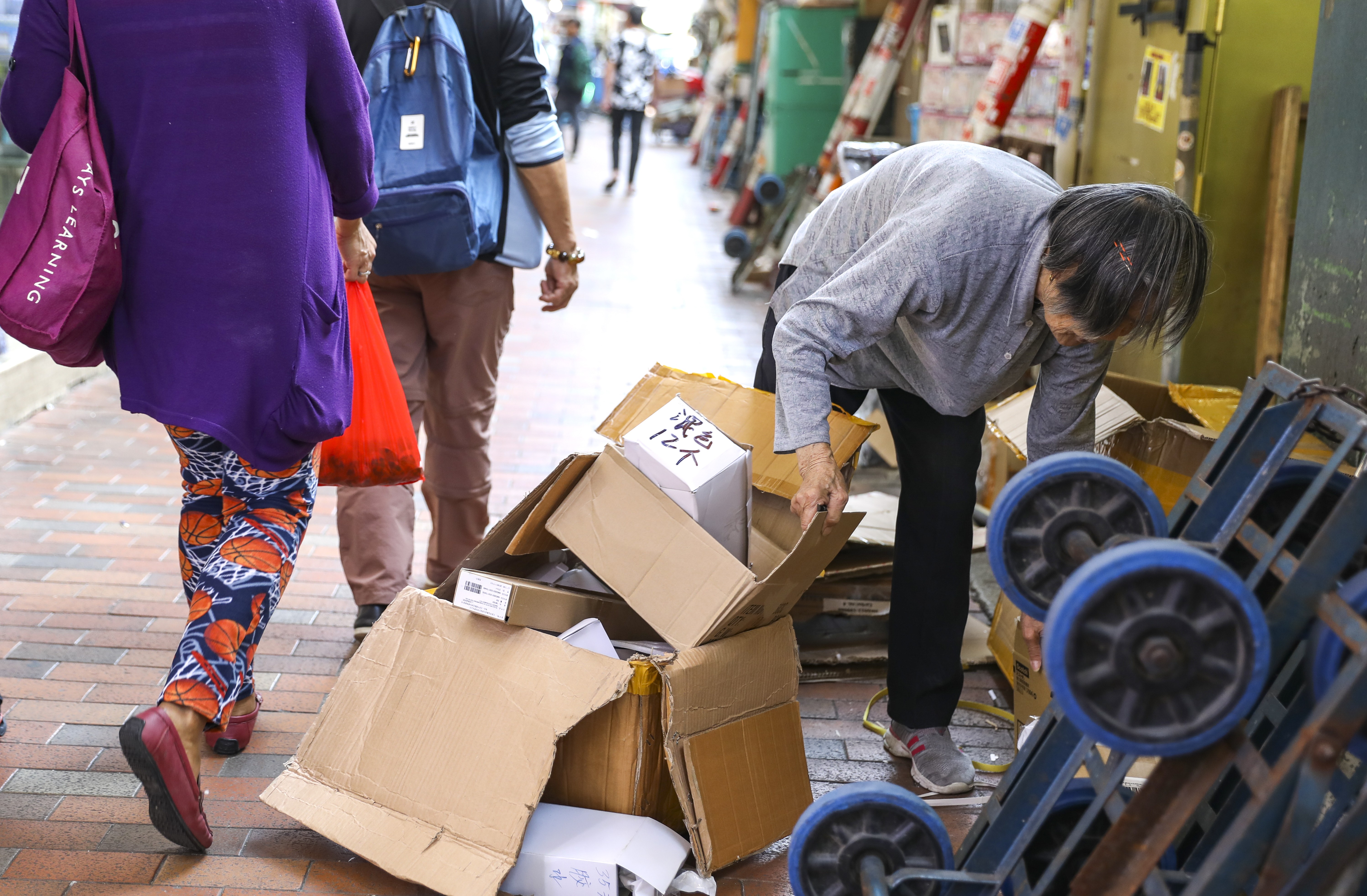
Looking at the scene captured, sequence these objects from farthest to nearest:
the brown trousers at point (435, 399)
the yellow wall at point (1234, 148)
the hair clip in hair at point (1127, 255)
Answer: the yellow wall at point (1234, 148) < the brown trousers at point (435, 399) < the hair clip in hair at point (1127, 255)

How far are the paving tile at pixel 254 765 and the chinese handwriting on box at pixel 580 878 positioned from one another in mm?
781

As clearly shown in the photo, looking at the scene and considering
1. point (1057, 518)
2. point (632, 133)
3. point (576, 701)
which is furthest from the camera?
point (632, 133)

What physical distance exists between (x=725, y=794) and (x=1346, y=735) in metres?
1.22

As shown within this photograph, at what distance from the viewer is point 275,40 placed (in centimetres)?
214

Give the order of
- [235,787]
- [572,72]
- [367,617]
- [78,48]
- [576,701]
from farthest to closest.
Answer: [572,72]
[367,617]
[235,787]
[576,701]
[78,48]

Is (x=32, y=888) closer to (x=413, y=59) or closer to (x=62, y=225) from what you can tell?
(x=62, y=225)

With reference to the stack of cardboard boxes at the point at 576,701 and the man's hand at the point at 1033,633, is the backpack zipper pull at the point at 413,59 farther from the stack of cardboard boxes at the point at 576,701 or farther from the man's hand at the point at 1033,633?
the man's hand at the point at 1033,633

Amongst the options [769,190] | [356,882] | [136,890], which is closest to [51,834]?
[136,890]

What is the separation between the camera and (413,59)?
2.96 metres

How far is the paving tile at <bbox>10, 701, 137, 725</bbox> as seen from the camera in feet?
9.44

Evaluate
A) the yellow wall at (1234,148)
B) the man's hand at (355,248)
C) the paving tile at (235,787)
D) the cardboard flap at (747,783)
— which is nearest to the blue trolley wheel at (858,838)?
the cardboard flap at (747,783)

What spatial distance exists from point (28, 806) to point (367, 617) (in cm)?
98

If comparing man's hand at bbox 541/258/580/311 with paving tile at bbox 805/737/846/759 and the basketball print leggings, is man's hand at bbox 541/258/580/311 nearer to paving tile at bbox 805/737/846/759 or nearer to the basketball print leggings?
the basketball print leggings

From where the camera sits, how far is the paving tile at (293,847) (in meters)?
2.40
